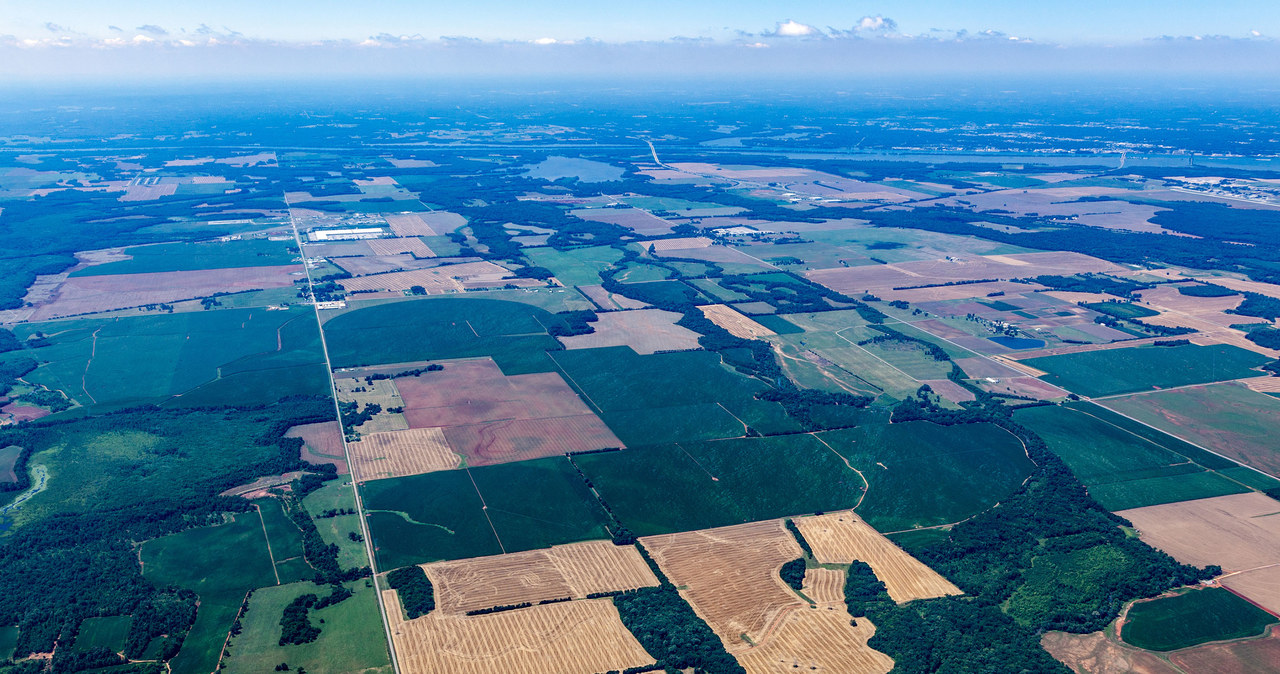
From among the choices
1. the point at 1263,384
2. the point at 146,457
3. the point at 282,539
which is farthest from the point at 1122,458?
the point at 146,457

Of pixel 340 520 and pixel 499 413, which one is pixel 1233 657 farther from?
pixel 499 413

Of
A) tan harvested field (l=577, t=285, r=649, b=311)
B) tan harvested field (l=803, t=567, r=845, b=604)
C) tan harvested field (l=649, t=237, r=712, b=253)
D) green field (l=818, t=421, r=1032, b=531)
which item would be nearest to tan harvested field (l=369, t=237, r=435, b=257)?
tan harvested field (l=577, t=285, r=649, b=311)

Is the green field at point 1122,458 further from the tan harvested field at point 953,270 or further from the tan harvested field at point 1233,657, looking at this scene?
the tan harvested field at point 953,270

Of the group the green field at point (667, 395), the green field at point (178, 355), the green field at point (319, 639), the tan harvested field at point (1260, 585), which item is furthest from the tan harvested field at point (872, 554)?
the green field at point (178, 355)

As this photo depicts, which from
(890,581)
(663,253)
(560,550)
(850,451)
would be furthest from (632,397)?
(663,253)

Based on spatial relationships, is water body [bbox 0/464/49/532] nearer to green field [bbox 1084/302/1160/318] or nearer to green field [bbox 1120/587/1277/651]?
green field [bbox 1120/587/1277/651]

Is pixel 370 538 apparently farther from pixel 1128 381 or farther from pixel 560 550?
pixel 1128 381
